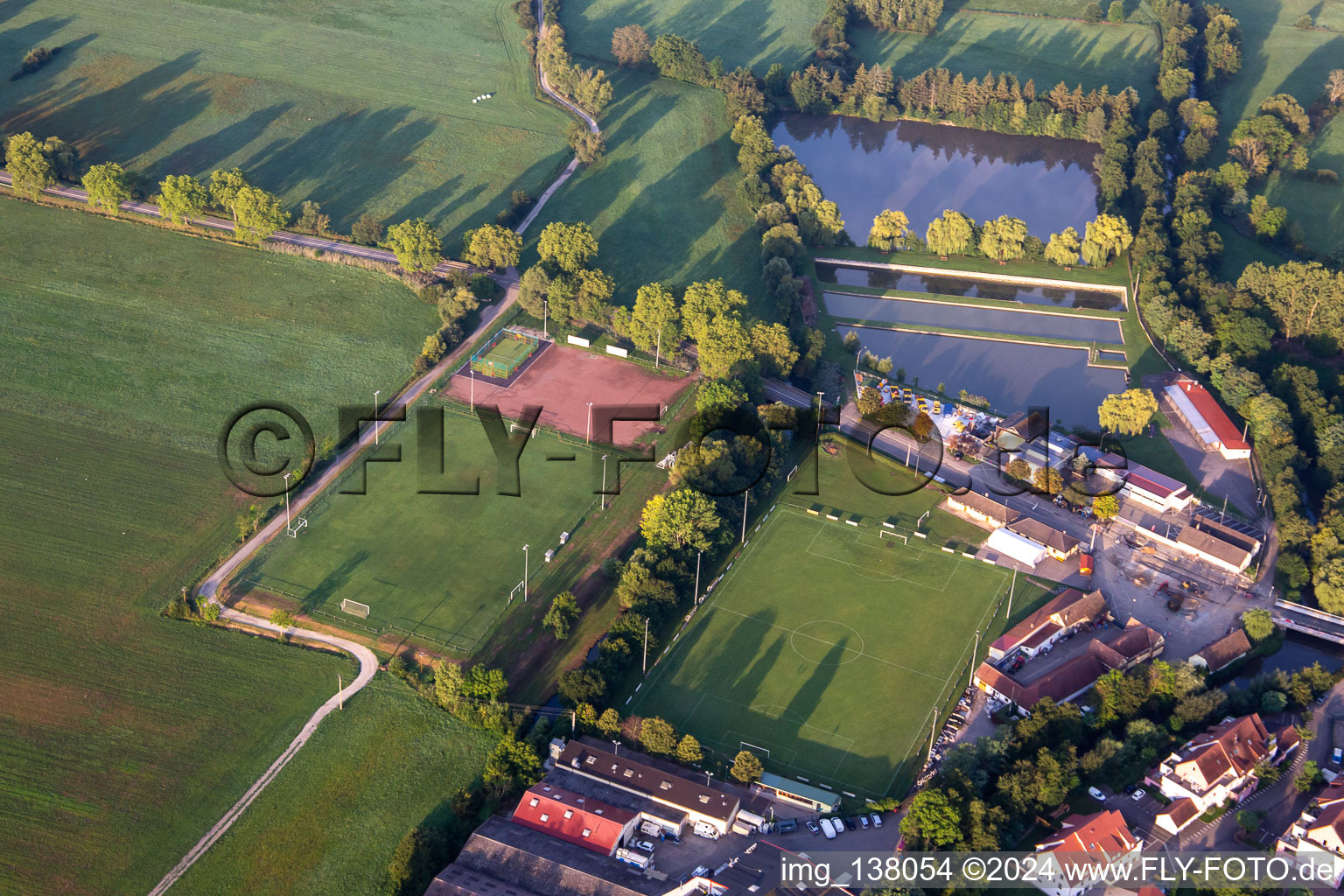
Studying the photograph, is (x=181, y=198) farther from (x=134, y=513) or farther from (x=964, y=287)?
(x=964, y=287)

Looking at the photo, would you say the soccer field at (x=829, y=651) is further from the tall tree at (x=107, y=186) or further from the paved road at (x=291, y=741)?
the tall tree at (x=107, y=186)

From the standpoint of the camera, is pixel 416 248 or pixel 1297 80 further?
pixel 1297 80

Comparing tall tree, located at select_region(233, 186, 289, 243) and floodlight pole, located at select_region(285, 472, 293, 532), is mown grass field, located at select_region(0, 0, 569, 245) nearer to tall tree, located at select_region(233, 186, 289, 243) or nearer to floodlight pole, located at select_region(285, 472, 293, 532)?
tall tree, located at select_region(233, 186, 289, 243)

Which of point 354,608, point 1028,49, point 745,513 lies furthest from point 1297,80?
point 354,608

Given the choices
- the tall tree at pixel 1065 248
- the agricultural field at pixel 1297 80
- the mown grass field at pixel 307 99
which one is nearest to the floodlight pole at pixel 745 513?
the mown grass field at pixel 307 99

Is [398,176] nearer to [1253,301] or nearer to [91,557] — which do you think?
[91,557]

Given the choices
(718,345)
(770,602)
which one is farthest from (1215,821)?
(718,345)
